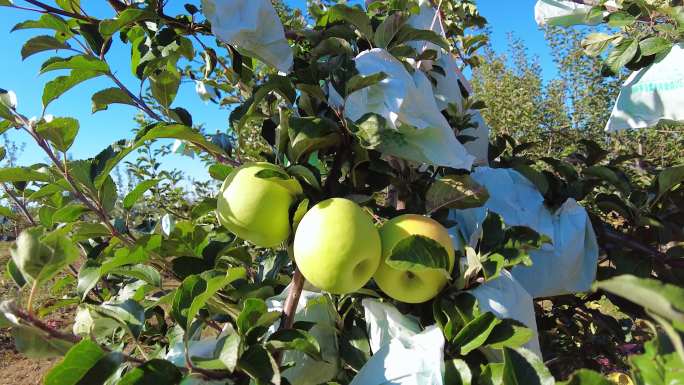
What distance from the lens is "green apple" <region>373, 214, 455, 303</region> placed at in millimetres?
668

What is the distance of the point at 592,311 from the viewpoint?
1214 millimetres

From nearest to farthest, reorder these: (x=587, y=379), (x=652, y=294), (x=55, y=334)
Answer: (x=652, y=294) → (x=587, y=379) → (x=55, y=334)

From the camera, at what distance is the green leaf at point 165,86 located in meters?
0.83

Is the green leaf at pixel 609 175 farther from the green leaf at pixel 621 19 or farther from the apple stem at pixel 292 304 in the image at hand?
the apple stem at pixel 292 304

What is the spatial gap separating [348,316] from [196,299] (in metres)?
0.43

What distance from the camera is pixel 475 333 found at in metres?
0.62

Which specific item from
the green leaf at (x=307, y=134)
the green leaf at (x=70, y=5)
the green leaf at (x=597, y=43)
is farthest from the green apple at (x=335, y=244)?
the green leaf at (x=597, y=43)

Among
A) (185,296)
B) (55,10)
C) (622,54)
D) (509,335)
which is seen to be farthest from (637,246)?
(55,10)

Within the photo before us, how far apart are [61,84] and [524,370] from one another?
82 cm

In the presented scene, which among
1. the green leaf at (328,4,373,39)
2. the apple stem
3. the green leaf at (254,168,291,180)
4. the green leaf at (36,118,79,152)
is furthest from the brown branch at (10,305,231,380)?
the green leaf at (328,4,373,39)

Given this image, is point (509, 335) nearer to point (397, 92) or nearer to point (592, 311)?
point (397, 92)

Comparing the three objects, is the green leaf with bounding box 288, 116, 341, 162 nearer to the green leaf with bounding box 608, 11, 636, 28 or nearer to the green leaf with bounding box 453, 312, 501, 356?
the green leaf with bounding box 453, 312, 501, 356

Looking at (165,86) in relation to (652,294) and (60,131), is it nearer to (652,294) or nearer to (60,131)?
(60,131)

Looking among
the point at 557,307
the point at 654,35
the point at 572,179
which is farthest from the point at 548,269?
the point at 654,35
